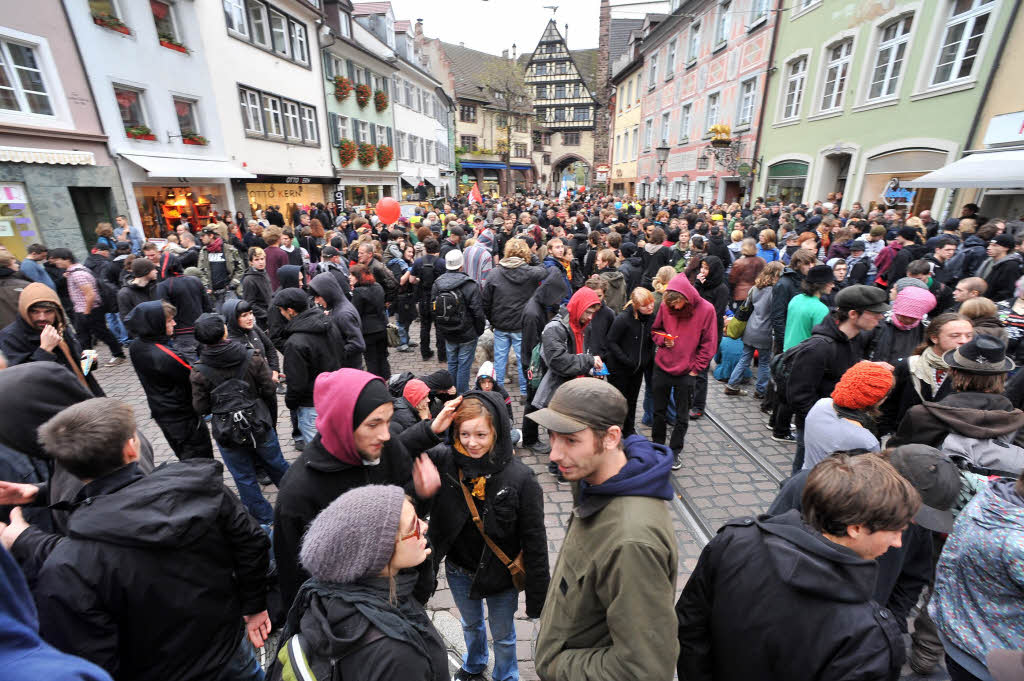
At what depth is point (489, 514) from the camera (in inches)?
88.1

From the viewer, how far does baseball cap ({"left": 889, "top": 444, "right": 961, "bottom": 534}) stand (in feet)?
6.95

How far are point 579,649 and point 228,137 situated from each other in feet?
61.0

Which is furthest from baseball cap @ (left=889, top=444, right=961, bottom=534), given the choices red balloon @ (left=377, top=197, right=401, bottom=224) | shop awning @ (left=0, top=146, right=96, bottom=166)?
shop awning @ (left=0, top=146, right=96, bottom=166)

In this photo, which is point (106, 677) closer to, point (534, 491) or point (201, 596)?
point (201, 596)

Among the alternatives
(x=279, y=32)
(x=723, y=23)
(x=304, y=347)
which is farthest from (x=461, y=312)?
(x=723, y=23)

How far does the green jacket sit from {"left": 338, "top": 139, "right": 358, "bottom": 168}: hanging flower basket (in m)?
23.7

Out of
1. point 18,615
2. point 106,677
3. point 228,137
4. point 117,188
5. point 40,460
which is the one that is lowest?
point 40,460

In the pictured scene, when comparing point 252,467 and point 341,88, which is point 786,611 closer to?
point 252,467

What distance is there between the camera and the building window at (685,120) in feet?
76.6

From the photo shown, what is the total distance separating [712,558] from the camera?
5.21 feet

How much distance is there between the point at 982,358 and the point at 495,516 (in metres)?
2.85

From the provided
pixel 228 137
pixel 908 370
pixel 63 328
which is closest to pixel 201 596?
pixel 63 328

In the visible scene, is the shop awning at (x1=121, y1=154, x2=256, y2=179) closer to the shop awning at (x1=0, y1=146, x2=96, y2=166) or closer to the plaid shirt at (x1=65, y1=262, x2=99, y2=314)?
the shop awning at (x1=0, y1=146, x2=96, y2=166)

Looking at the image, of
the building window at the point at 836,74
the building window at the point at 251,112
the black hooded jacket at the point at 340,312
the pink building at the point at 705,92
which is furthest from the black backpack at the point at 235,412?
the building window at the point at 836,74
